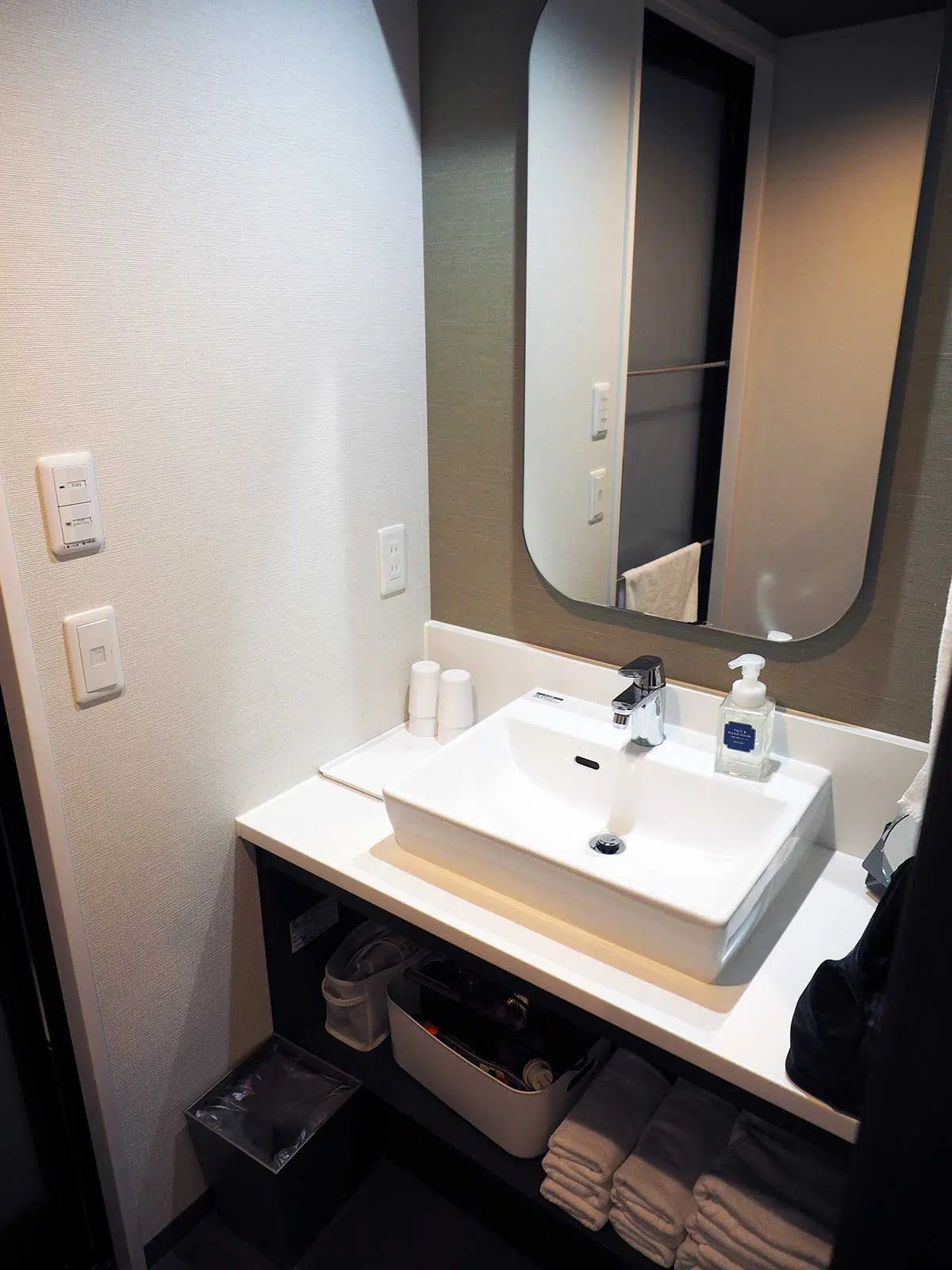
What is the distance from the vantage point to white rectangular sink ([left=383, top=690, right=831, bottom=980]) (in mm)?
1050

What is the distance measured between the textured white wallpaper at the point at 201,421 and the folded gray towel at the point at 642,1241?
67cm

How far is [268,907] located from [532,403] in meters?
0.94

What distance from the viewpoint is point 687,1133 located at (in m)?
1.27

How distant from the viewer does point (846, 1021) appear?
89 cm

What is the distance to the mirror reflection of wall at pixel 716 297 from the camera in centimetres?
109

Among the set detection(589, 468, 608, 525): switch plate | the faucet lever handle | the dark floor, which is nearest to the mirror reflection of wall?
detection(589, 468, 608, 525): switch plate

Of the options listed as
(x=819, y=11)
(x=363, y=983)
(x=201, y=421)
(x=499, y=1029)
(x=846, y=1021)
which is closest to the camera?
(x=846, y=1021)

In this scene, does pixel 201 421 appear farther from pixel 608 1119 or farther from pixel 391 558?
pixel 608 1119

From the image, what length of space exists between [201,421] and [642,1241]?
1268 mm

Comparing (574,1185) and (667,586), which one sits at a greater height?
(667,586)

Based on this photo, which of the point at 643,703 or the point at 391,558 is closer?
the point at 643,703

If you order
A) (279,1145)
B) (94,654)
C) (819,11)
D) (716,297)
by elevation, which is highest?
(819,11)

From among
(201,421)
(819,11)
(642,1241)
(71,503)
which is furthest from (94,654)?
(819,11)

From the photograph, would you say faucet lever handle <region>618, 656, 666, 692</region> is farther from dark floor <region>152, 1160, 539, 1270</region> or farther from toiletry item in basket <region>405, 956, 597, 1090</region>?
dark floor <region>152, 1160, 539, 1270</region>
